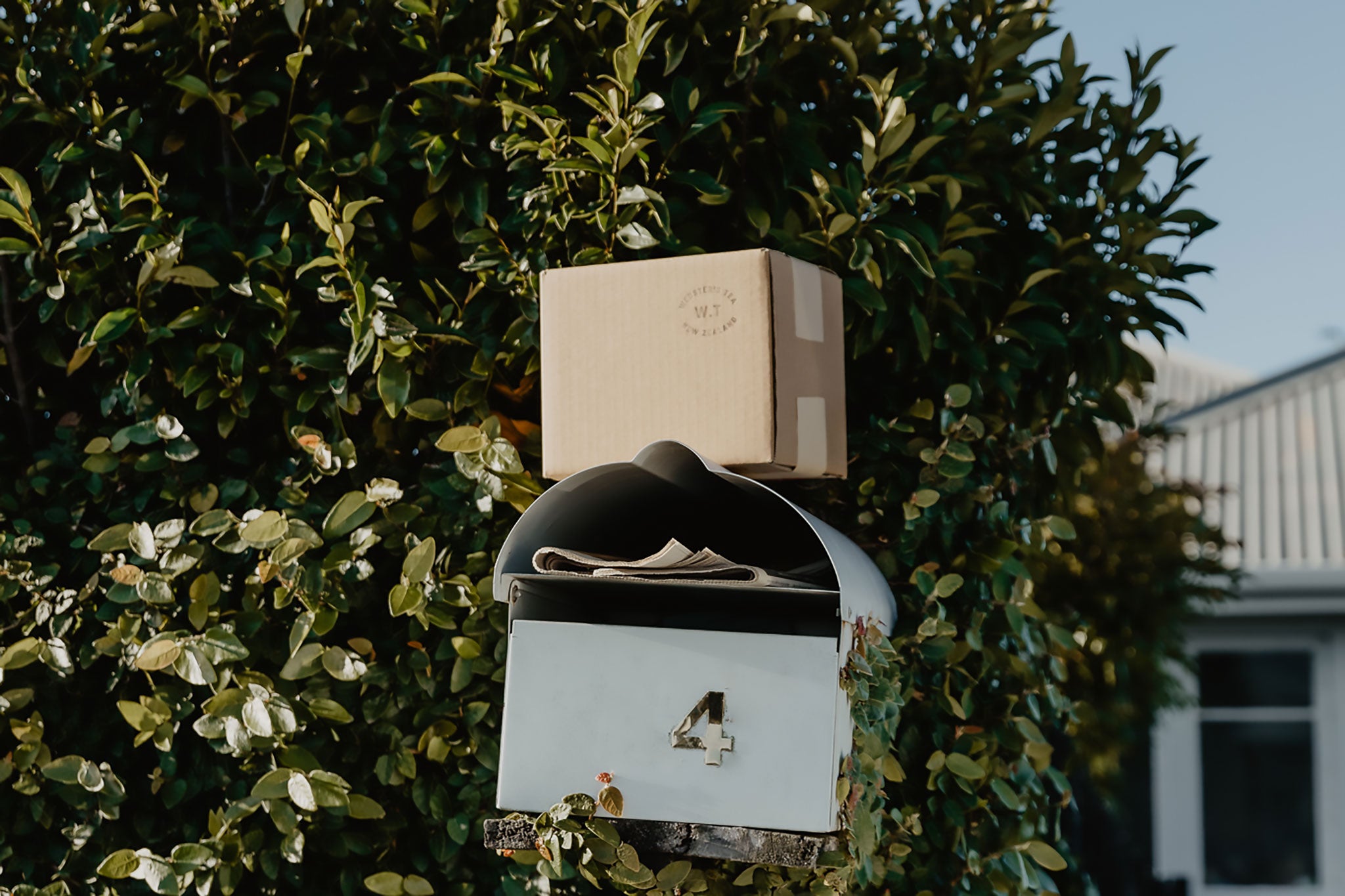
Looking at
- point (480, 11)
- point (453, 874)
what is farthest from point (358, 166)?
point (453, 874)

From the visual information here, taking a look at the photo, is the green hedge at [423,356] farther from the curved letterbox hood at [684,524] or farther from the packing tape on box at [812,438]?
the packing tape on box at [812,438]

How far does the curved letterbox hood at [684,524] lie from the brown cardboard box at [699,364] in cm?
6

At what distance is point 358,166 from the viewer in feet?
6.99

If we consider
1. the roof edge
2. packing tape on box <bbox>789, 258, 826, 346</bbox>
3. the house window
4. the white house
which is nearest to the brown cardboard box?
packing tape on box <bbox>789, 258, 826, 346</bbox>

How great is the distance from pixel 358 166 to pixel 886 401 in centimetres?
103

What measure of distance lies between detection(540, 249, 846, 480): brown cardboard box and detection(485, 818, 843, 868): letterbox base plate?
0.52 meters

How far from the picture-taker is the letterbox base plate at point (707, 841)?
1626mm

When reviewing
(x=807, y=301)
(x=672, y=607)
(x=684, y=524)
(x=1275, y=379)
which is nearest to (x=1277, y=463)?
(x=1275, y=379)

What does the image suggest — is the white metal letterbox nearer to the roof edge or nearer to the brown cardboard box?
the brown cardboard box

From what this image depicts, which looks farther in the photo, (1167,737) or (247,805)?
(1167,737)

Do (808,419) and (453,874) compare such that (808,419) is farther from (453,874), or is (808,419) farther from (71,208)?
(71,208)

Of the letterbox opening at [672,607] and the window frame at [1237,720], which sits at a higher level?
the letterbox opening at [672,607]

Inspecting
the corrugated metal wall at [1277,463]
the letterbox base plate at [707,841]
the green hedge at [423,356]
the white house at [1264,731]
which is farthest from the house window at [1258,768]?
the letterbox base plate at [707,841]

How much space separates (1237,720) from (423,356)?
722 centimetres
